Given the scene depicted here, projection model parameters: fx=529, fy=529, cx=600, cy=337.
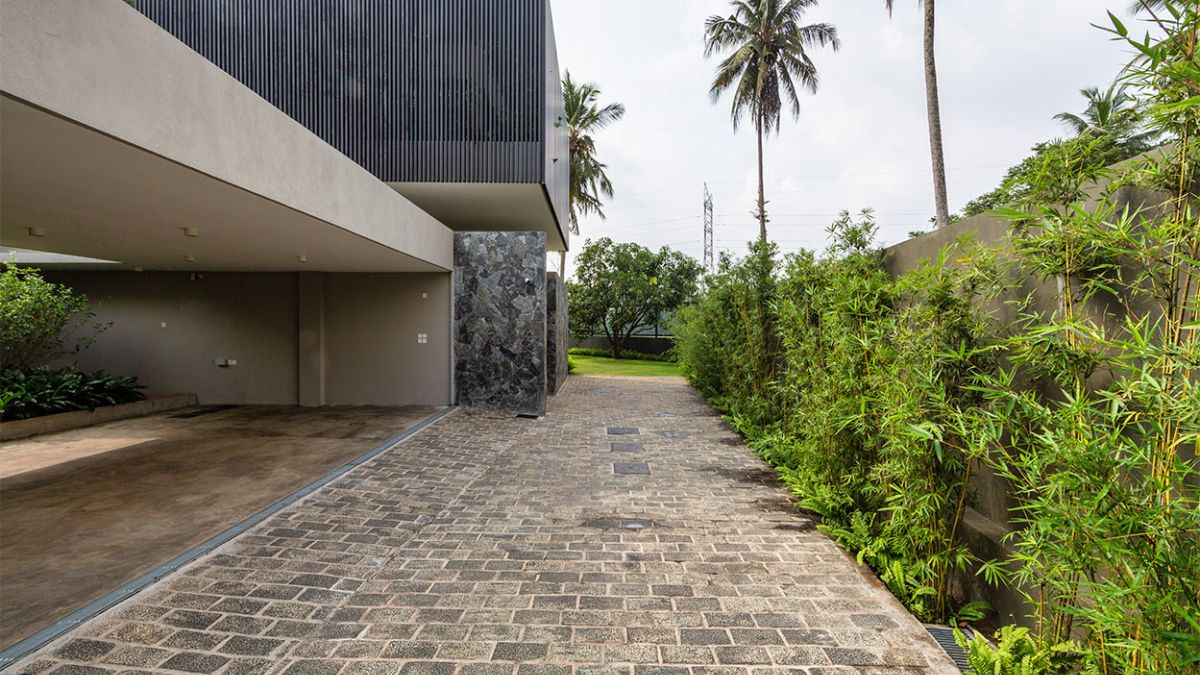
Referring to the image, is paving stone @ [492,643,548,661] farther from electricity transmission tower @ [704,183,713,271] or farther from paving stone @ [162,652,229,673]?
electricity transmission tower @ [704,183,713,271]

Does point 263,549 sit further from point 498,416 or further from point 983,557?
point 498,416

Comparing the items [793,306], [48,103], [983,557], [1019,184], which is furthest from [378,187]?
[983,557]

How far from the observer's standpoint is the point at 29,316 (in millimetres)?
7234

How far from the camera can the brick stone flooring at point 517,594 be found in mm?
2250

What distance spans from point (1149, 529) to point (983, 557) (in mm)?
1360

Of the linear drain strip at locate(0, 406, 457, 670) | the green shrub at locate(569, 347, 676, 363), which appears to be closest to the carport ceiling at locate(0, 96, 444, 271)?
the linear drain strip at locate(0, 406, 457, 670)

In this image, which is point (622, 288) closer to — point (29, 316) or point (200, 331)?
point (200, 331)

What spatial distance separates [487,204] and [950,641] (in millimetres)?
9544

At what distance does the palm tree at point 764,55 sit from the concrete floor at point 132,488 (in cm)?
1154

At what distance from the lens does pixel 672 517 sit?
4.02 m

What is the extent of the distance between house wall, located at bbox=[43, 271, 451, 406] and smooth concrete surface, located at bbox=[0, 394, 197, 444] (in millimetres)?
534

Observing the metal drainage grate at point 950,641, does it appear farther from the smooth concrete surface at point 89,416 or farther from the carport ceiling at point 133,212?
the smooth concrete surface at point 89,416


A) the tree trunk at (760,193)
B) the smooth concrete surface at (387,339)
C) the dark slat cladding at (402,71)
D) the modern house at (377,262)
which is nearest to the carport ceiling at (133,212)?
the modern house at (377,262)

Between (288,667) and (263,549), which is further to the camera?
(263,549)
